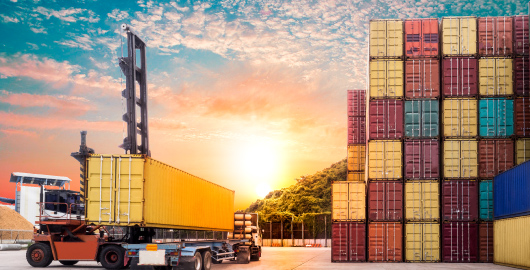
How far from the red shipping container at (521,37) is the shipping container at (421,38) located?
4.21 metres

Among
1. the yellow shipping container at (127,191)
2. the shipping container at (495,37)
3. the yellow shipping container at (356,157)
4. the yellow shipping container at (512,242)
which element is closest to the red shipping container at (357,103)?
the yellow shipping container at (356,157)

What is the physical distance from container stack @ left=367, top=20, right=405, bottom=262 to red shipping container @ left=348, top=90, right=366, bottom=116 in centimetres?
1042

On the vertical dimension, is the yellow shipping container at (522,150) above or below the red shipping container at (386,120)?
below

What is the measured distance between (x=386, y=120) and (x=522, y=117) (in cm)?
717

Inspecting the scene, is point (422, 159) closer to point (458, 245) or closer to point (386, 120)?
point (386, 120)

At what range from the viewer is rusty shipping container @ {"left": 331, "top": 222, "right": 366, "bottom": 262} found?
31266 millimetres

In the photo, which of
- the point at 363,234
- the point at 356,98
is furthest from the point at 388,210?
the point at 356,98

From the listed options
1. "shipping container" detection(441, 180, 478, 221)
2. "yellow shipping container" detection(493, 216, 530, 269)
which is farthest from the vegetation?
"yellow shipping container" detection(493, 216, 530, 269)

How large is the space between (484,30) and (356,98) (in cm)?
1257

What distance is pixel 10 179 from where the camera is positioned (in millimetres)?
65625

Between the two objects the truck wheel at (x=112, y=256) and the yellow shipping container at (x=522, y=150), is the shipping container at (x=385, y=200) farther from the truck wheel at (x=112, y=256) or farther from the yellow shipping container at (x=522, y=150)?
the truck wheel at (x=112, y=256)

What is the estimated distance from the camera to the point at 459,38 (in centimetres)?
3216

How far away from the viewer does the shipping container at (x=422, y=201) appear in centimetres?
3106

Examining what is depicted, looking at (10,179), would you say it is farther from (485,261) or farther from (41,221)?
(485,261)
